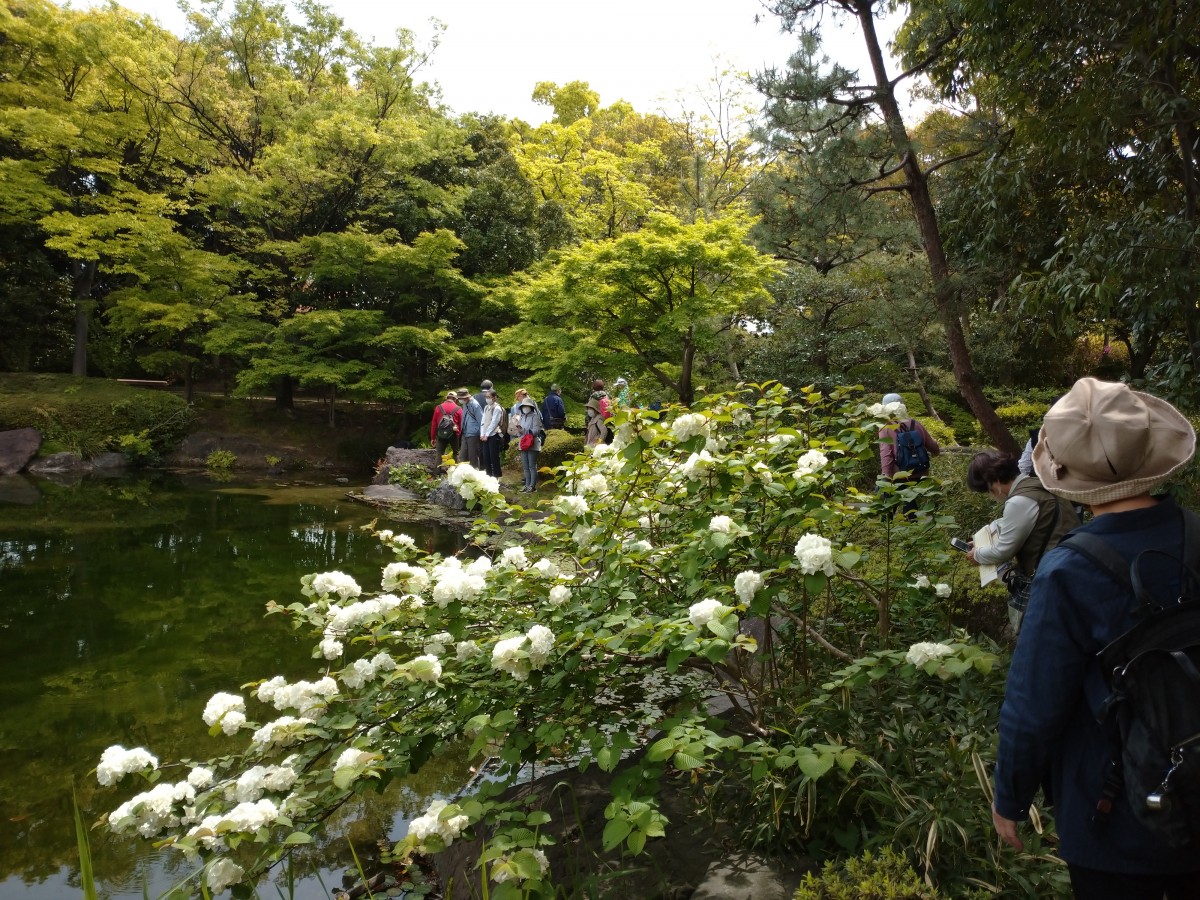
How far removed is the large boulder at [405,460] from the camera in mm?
14227

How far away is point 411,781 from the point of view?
3.88 meters

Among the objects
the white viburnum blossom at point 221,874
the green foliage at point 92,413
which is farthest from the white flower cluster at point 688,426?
the green foliage at point 92,413

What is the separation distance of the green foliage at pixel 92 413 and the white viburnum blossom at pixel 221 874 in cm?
A: 1759

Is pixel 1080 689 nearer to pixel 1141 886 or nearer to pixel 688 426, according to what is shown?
pixel 1141 886

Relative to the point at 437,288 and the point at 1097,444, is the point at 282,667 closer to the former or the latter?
the point at 1097,444

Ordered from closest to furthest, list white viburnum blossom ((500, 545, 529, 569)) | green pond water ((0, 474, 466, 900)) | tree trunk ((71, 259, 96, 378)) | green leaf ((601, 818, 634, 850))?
green leaf ((601, 818, 634, 850)), white viburnum blossom ((500, 545, 529, 569)), green pond water ((0, 474, 466, 900)), tree trunk ((71, 259, 96, 378))

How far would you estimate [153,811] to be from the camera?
2049mm

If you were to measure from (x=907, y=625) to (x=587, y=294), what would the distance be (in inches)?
378

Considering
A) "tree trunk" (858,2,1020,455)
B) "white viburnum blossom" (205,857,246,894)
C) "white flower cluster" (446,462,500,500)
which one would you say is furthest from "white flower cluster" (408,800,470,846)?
"tree trunk" (858,2,1020,455)

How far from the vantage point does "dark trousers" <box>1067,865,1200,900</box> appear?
1340 mm

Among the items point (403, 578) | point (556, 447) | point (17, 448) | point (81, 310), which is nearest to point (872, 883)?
point (403, 578)

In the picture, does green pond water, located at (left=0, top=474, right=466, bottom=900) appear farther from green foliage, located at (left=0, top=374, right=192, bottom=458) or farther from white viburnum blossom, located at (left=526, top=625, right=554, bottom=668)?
green foliage, located at (left=0, top=374, right=192, bottom=458)

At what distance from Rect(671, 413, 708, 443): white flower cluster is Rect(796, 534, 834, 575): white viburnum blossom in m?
0.49

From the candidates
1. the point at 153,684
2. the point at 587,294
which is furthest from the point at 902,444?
the point at 587,294
